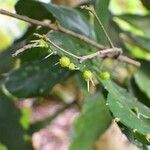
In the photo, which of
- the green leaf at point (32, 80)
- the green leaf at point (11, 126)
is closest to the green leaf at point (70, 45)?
the green leaf at point (32, 80)

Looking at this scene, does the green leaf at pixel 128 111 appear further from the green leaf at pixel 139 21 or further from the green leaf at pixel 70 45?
the green leaf at pixel 139 21

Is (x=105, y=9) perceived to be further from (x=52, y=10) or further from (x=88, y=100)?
(x=88, y=100)

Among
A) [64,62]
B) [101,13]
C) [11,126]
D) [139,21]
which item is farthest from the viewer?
[11,126]

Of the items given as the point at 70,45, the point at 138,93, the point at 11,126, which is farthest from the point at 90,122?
the point at 70,45

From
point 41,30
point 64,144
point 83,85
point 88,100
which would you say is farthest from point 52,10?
point 64,144

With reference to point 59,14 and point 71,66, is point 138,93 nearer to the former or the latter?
point 59,14

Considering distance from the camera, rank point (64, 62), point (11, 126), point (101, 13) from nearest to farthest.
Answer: point (64, 62)
point (101, 13)
point (11, 126)

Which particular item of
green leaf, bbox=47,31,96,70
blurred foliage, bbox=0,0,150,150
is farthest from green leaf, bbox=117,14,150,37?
green leaf, bbox=47,31,96,70

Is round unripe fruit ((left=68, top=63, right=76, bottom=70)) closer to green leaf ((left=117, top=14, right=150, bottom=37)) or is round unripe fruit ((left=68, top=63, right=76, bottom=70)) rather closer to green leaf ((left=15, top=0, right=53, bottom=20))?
green leaf ((left=15, top=0, right=53, bottom=20))
